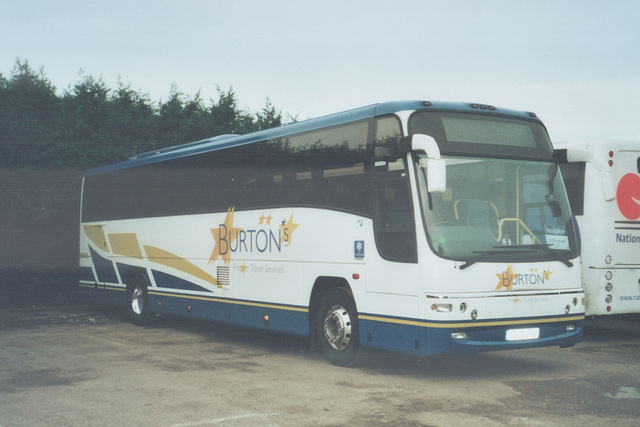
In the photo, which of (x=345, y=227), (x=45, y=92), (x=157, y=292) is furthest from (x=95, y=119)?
(x=345, y=227)

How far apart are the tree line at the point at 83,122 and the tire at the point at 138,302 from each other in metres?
11.6

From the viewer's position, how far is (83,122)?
28375mm

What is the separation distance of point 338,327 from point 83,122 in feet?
65.1

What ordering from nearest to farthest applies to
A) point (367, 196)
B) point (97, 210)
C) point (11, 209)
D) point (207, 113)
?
point (367, 196)
point (97, 210)
point (11, 209)
point (207, 113)

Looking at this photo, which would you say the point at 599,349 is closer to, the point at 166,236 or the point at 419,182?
the point at 419,182

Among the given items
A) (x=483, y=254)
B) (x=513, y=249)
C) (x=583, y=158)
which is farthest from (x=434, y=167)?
(x=583, y=158)

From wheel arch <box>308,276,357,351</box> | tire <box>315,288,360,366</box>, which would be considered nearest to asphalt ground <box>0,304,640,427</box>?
tire <box>315,288,360,366</box>

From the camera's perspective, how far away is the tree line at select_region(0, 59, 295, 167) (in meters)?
27.6

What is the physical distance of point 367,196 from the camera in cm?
1050

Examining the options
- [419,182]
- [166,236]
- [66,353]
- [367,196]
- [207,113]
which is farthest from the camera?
[207,113]

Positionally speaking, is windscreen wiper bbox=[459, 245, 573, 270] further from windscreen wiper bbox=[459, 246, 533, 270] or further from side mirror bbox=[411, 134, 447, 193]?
side mirror bbox=[411, 134, 447, 193]

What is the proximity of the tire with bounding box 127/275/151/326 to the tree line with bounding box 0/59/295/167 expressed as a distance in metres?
11.6

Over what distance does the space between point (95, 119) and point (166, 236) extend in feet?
46.3

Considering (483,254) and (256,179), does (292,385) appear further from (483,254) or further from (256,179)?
(256,179)
